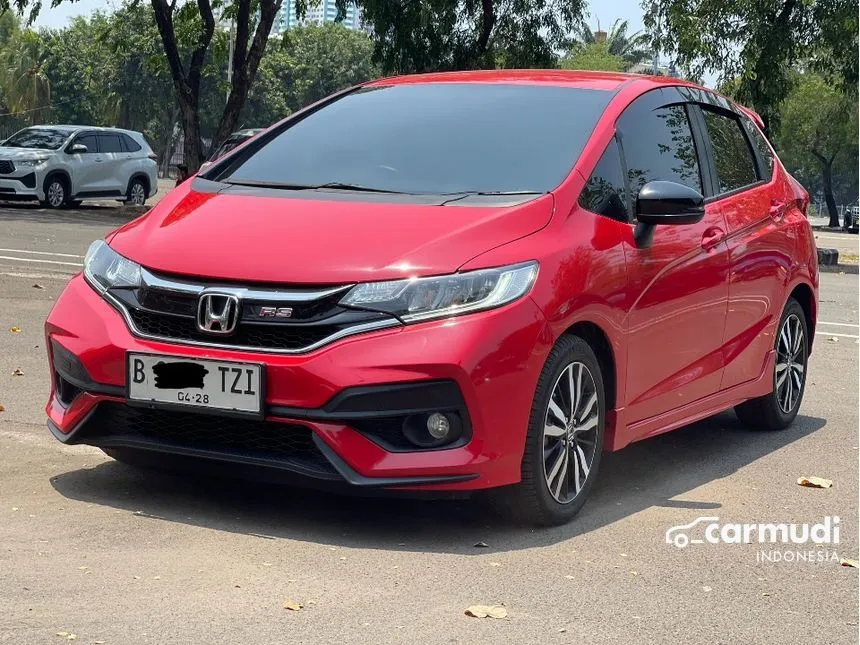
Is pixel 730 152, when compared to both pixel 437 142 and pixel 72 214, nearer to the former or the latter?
pixel 437 142

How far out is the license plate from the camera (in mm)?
4918

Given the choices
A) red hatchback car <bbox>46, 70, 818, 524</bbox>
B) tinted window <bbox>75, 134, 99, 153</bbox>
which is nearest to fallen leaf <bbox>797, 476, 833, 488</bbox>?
red hatchback car <bbox>46, 70, 818, 524</bbox>

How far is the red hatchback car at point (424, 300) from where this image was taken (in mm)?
4906

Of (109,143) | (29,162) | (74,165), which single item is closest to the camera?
(29,162)

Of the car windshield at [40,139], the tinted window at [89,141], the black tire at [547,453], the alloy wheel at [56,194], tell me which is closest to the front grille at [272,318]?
the black tire at [547,453]

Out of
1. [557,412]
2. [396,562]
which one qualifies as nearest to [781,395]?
[557,412]

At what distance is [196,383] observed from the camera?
5.00 metres

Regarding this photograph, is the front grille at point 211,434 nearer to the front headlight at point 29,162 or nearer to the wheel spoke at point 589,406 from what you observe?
the wheel spoke at point 589,406

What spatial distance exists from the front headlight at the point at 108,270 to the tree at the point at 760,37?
2088 centimetres

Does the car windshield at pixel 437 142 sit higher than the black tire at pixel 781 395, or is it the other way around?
the car windshield at pixel 437 142

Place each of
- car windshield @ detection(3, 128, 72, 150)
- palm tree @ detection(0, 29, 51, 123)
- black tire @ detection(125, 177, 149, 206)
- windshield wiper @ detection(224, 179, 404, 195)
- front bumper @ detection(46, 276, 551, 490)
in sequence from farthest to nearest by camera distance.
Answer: palm tree @ detection(0, 29, 51, 123) → black tire @ detection(125, 177, 149, 206) → car windshield @ detection(3, 128, 72, 150) → windshield wiper @ detection(224, 179, 404, 195) → front bumper @ detection(46, 276, 551, 490)

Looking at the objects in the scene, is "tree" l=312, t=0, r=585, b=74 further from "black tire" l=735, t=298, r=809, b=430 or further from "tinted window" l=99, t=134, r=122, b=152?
"black tire" l=735, t=298, r=809, b=430

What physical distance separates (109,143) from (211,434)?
27101 mm

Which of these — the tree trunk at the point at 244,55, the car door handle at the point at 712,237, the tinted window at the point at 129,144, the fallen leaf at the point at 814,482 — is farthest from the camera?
the tinted window at the point at 129,144
